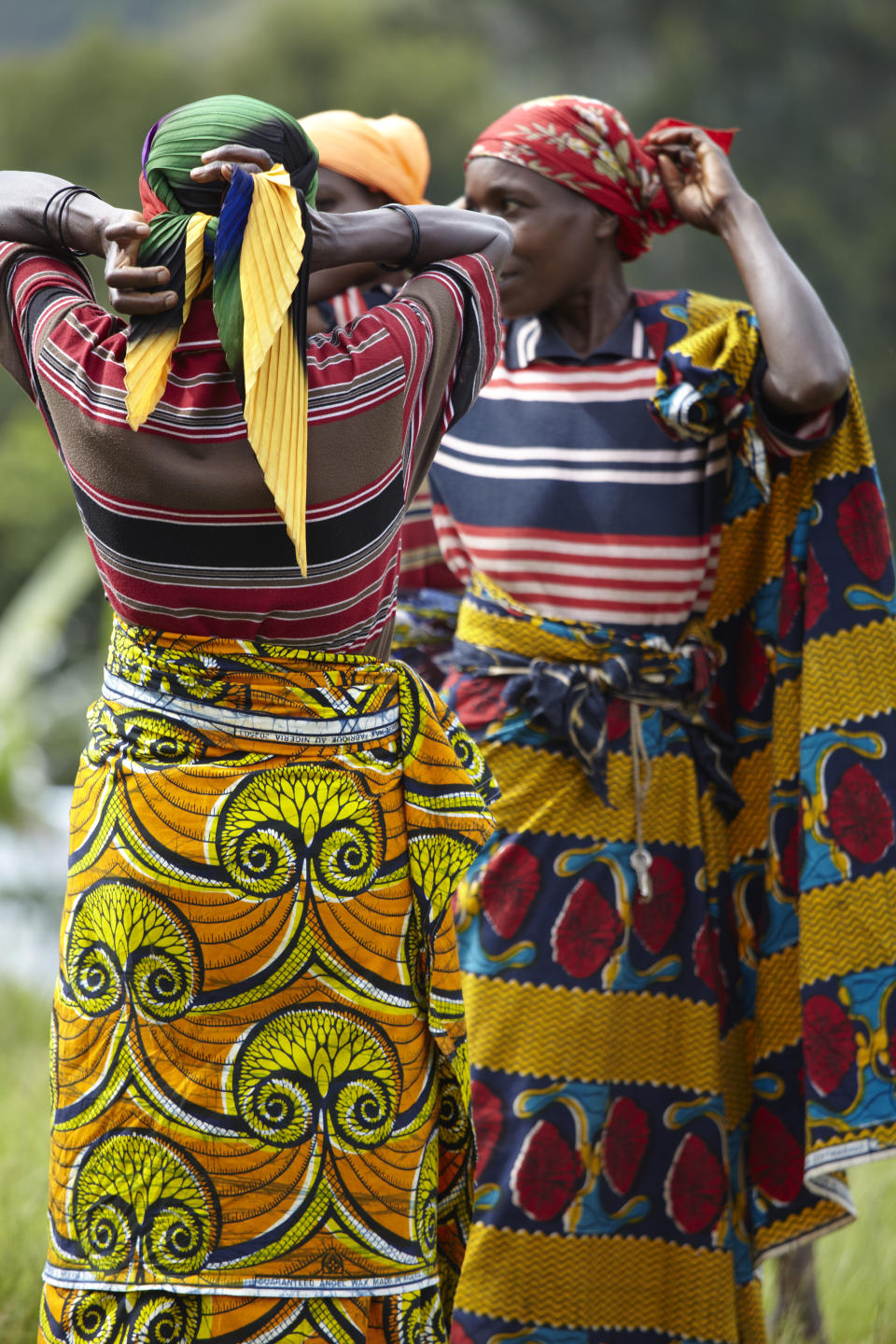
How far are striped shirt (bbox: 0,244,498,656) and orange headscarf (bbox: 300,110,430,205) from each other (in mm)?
1350

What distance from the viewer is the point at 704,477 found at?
9.15 feet

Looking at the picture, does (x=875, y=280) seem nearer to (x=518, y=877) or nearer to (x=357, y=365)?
(x=518, y=877)

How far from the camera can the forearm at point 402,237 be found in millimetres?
1884

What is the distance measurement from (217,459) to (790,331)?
1221mm

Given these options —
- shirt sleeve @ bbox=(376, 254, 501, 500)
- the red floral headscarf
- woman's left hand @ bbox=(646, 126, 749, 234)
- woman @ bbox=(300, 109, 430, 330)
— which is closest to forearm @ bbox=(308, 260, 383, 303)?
woman @ bbox=(300, 109, 430, 330)

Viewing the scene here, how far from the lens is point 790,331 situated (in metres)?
2.58

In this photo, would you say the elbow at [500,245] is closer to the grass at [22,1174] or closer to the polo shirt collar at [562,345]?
the polo shirt collar at [562,345]

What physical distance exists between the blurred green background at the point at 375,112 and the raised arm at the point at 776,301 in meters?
2.47

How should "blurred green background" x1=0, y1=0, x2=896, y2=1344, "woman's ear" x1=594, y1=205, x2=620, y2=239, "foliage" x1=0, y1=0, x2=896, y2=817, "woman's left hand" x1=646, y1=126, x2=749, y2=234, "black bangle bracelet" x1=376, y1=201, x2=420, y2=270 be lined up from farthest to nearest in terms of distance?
1. "foliage" x1=0, y1=0, x2=896, y2=817
2. "blurred green background" x1=0, y1=0, x2=896, y2=1344
3. "woman's ear" x1=594, y1=205, x2=620, y2=239
4. "woman's left hand" x1=646, y1=126, x2=749, y2=234
5. "black bangle bracelet" x1=376, y1=201, x2=420, y2=270

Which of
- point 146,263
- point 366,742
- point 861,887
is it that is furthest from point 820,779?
point 146,263

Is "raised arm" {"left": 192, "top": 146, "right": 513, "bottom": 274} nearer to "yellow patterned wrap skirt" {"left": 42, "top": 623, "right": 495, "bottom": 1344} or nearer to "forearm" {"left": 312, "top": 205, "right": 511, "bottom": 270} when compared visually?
"forearm" {"left": 312, "top": 205, "right": 511, "bottom": 270}

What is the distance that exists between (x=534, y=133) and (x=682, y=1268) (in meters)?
1.96

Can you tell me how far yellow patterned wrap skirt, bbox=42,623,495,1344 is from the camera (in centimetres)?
177

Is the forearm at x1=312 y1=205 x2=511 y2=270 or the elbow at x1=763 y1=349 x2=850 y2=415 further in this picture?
the elbow at x1=763 y1=349 x2=850 y2=415
